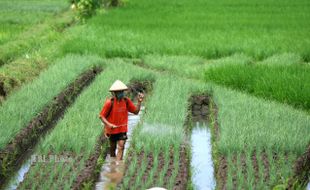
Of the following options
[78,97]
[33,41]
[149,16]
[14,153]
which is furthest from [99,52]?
[14,153]

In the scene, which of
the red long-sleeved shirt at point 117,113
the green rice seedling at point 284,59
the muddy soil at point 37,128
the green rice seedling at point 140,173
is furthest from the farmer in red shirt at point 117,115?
the green rice seedling at point 284,59

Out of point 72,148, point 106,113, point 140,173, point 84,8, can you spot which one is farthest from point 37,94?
point 84,8

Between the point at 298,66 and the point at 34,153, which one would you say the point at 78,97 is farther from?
the point at 298,66

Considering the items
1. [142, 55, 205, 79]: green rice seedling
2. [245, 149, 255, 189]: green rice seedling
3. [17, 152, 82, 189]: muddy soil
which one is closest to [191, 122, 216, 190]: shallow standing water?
[245, 149, 255, 189]: green rice seedling

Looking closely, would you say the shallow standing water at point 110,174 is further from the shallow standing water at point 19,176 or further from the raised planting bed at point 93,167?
the shallow standing water at point 19,176

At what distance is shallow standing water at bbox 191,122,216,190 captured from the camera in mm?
6121

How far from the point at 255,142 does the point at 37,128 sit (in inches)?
103

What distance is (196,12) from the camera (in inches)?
681

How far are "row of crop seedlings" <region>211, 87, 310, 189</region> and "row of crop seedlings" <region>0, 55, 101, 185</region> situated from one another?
6.80 ft

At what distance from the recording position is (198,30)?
46.4 feet

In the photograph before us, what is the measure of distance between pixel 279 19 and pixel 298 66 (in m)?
5.91

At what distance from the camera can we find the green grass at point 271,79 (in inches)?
340

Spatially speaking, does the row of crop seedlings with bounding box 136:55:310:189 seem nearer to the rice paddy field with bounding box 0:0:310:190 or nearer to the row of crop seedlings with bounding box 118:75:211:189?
the rice paddy field with bounding box 0:0:310:190

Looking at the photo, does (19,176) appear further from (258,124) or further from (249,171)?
(258,124)
